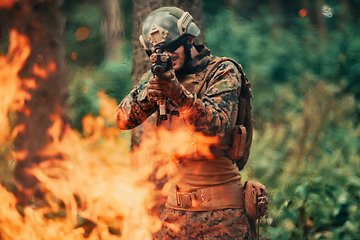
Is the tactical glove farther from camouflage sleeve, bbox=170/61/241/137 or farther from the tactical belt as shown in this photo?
the tactical belt

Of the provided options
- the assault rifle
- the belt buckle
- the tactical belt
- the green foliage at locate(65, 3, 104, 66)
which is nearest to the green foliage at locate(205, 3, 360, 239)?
the tactical belt

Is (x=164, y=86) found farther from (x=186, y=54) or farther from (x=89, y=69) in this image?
(x=89, y=69)

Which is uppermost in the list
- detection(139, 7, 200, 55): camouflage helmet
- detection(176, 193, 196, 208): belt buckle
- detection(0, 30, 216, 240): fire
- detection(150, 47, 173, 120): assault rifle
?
detection(139, 7, 200, 55): camouflage helmet

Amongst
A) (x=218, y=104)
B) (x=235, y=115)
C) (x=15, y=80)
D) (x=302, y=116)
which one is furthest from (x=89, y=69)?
(x=218, y=104)

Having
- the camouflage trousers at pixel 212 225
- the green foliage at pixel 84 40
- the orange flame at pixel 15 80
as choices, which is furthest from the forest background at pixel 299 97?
the camouflage trousers at pixel 212 225

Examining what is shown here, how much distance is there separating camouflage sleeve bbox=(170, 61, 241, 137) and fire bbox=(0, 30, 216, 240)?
225mm

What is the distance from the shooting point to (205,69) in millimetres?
2361

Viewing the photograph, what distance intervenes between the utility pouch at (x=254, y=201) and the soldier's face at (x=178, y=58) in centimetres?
99

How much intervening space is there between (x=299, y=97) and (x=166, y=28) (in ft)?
16.7

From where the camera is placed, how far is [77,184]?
4.78m

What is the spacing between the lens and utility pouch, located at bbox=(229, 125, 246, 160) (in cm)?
227

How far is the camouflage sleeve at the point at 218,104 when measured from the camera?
190cm

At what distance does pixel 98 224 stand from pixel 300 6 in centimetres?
655

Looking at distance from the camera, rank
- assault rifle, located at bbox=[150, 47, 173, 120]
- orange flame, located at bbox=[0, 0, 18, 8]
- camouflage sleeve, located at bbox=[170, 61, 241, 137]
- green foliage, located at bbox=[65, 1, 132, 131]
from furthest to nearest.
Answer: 1. green foliage, located at bbox=[65, 1, 132, 131]
2. orange flame, located at bbox=[0, 0, 18, 8]
3. camouflage sleeve, located at bbox=[170, 61, 241, 137]
4. assault rifle, located at bbox=[150, 47, 173, 120]
